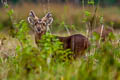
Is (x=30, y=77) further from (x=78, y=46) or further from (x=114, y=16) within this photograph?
(x=114, y=16)

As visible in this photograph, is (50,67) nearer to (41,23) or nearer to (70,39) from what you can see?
(70,39)

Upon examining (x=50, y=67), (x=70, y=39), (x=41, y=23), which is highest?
(x=41, y=23)

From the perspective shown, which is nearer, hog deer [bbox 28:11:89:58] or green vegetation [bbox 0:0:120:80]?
green vegetation [bbox 0:0:120:80]

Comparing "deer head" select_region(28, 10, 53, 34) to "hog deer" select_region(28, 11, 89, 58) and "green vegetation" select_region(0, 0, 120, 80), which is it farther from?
"green vegetation" select_region(0, 0, 120, 80)

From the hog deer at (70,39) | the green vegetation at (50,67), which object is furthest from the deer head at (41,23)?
the green vegetation at (50,67)

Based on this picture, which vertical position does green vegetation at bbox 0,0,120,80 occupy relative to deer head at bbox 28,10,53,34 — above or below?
below

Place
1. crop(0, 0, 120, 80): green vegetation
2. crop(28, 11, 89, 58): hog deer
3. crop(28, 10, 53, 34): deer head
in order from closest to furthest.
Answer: crop(0, 0, 120, 80): green vegetation → crop(28, 11, 89, 58): hog deer → crop(28, 10, 53, 34): deer head

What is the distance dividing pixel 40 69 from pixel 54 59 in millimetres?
967

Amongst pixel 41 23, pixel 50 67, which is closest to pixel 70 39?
pixel 41 23

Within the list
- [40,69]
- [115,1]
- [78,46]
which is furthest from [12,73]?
[115,1]

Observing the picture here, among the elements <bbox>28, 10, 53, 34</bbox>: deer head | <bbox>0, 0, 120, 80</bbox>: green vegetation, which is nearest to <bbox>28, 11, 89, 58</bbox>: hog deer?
<bbox>28, 10, 53, 34</bbox>: deer head

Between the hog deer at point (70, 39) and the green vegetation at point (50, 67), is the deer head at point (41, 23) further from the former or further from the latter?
the green vegetation at point (50, 67)

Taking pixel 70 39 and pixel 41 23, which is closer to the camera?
pixel 70 39

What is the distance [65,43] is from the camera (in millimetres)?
7355
